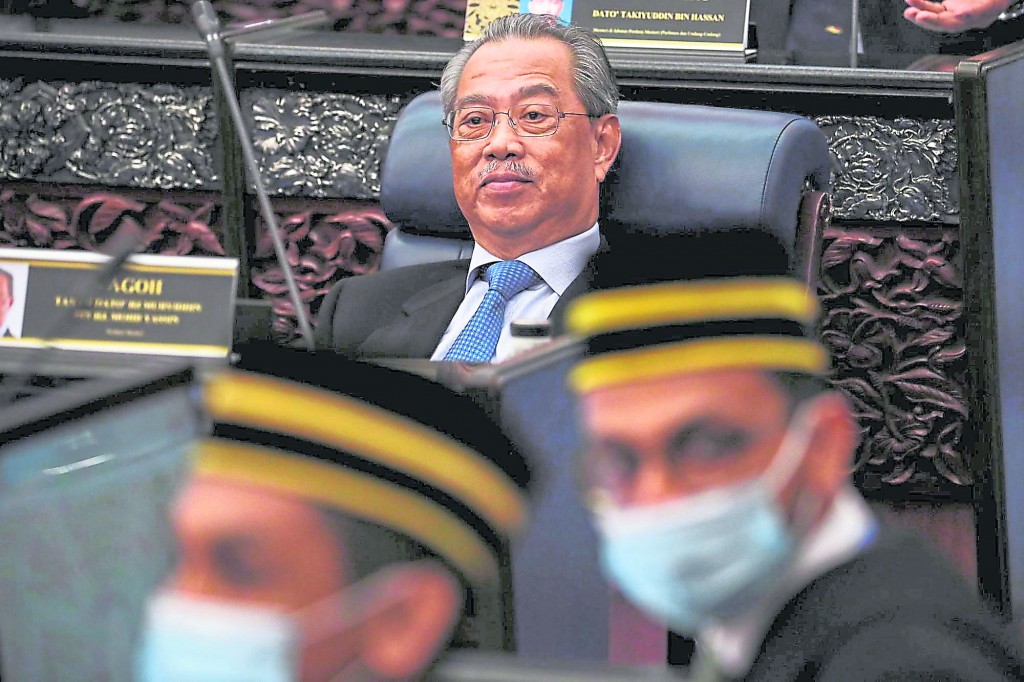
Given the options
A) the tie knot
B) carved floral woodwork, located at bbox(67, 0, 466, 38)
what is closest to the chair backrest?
the tie knot

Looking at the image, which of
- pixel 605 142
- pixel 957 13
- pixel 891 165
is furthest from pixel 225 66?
pixel 957 13

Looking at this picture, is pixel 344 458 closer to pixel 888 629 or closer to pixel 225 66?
pixel 888 629

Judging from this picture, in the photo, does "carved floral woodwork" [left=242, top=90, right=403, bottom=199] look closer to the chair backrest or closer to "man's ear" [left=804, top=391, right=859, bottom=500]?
the chair backrest

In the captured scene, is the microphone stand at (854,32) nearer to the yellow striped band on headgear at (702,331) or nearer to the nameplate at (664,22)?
the nameplate at (664,22)

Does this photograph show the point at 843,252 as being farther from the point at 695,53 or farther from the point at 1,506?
the point at 1,506

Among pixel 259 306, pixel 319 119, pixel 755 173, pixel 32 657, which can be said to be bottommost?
pixel 32 657

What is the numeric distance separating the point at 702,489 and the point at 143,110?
210cm

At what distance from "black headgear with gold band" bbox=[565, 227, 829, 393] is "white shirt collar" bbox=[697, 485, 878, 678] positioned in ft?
0.22

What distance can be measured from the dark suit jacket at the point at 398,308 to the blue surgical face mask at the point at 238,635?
0.98 metres

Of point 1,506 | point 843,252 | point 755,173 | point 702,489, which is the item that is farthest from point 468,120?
point 702,489

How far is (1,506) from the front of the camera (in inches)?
28.5

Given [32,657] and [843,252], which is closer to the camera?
[32,657]

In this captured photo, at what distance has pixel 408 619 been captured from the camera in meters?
0.61

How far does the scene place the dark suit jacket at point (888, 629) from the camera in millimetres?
602
